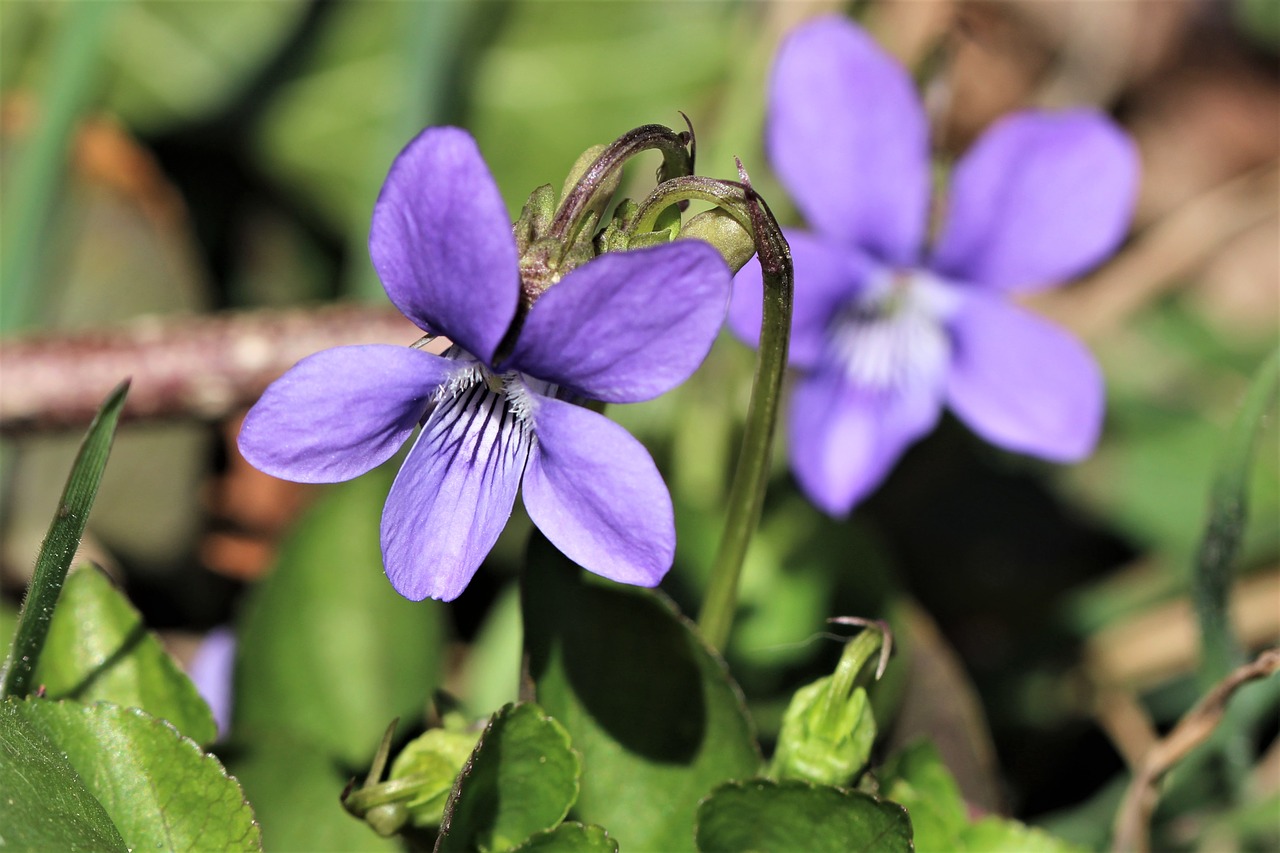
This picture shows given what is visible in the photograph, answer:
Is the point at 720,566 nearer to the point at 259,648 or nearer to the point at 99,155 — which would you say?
the point at 259,648

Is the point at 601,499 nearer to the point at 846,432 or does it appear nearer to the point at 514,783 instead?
the point at 514,783

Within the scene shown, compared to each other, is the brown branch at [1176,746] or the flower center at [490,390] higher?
the flower center at [490,390]

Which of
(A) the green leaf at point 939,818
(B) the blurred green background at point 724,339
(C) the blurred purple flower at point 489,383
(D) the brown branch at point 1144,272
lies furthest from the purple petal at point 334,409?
(D) the brown branch at point 1144,272

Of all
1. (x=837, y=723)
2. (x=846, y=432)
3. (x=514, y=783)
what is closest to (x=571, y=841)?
(x=514, y=783)

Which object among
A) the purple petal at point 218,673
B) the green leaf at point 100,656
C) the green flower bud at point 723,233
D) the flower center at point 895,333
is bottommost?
the purple petal at point 218,673

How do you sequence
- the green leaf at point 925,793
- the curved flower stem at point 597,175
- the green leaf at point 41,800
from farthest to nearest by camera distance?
the green leaf at point 925,793
the curved flower stem at point 597,175
the green leaf at point 41,800

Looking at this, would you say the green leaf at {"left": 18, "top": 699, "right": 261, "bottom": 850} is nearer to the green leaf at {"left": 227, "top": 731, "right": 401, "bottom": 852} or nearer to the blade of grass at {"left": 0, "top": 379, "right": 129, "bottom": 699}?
the blade of grass at {"left": 0, "top": 379, "right": 129, "bottom": 699}

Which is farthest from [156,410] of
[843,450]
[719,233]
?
[719,233]

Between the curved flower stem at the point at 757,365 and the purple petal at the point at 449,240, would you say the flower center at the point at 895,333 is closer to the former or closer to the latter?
the curved flower stem at the point at 757,365
